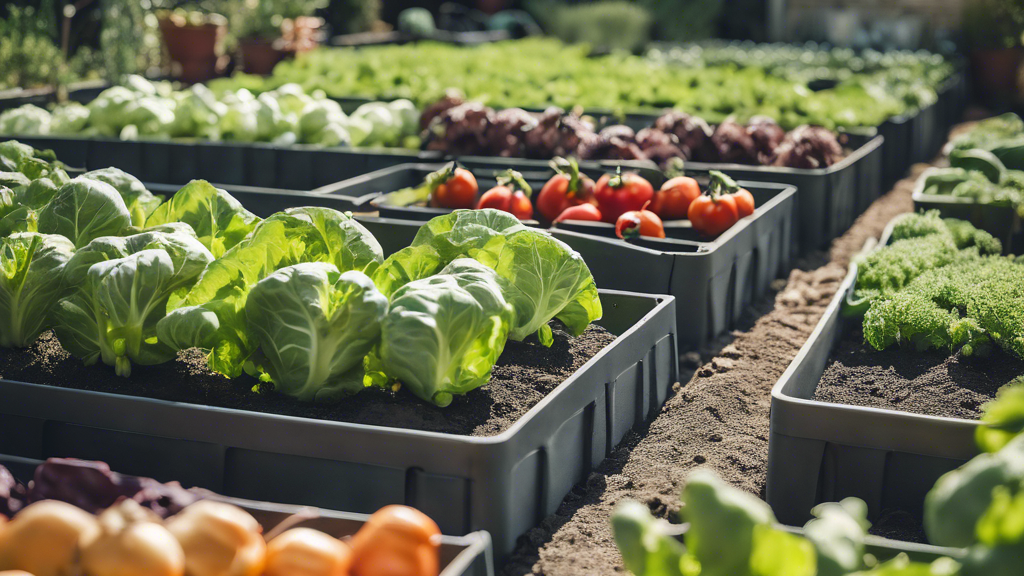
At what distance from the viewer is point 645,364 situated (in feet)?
8.74

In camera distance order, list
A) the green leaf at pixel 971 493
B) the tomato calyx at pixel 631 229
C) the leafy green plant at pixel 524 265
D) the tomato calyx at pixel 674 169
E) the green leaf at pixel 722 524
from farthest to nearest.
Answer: the tomato calyx at pixel 674 169, the tomato calyx at pixel 631 229, the leafy green plant at pixel 524 265, the green leaf at pixel 722 524, the green leaf at pixel 971 493

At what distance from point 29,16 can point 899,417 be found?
26.9 feet

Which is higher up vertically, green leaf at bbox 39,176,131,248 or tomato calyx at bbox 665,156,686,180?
green leaf at bbox 39,176,131,248

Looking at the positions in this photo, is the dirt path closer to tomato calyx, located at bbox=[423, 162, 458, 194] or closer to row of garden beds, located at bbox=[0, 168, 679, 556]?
row of garden beds, located at bbox=[0, 168, 679, 556]

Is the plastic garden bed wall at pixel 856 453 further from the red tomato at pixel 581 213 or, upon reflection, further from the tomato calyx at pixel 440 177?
the tomato calyx at pixel 440 177

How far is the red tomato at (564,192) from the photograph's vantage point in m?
3.84

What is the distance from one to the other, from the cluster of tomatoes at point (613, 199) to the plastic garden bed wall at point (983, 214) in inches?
30.5

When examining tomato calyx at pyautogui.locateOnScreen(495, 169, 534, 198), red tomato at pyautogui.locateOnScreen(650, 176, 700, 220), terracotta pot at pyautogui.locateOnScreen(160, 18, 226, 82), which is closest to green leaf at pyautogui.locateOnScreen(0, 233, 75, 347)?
tomato calyx at pyautogui.locateOnScreen(495, 169, 534, 198)

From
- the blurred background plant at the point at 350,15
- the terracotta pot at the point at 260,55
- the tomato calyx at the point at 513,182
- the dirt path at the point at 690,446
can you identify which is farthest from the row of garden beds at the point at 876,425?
the blurred background plant at the point at 350,15

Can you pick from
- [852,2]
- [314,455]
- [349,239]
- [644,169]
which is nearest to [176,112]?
[644,169]

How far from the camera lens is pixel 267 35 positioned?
406 inches

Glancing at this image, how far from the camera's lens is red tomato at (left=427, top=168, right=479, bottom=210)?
3.94 meters

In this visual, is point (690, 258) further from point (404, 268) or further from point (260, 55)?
point (260, 55)

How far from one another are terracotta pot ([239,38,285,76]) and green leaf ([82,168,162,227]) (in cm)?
764
